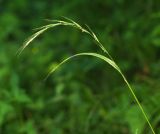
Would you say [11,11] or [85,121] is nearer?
[85,121]

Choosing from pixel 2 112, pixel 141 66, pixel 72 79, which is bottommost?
pixel 141 66

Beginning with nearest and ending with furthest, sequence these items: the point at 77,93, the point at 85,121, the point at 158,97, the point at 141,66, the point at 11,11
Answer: the point at 158,97 < the point at 85,121 < the point at 77,93 < the point at 141,66 < the point at 11,11

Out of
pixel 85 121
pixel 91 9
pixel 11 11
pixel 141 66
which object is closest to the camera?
pixel 85 121

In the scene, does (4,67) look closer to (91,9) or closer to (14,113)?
(14,113)

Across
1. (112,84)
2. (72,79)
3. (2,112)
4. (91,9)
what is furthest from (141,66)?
(2,112)

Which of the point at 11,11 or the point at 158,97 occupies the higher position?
the point at 11,11

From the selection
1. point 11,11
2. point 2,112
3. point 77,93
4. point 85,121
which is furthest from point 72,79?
point 11,11

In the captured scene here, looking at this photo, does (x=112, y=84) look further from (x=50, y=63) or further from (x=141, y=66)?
(x=50, y=63)
